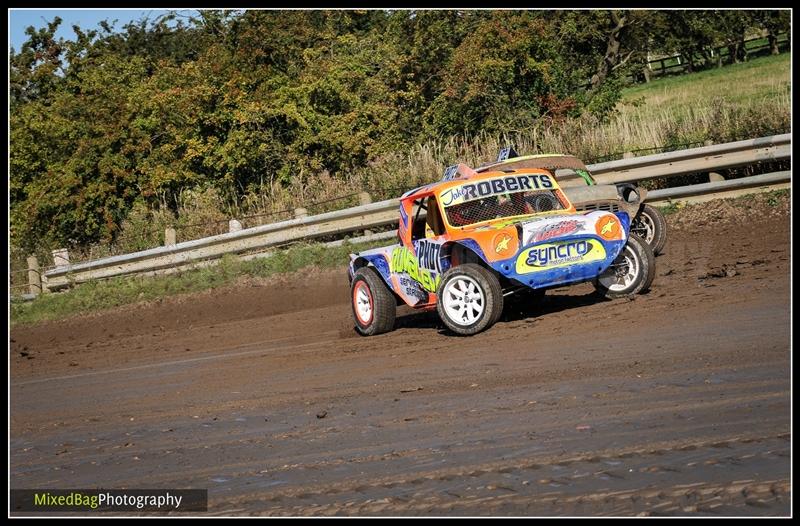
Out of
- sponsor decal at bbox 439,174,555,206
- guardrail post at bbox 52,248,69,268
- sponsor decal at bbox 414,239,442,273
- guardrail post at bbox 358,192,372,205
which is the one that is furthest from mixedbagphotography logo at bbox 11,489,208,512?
guardrail post at bbox 52,248,69,268

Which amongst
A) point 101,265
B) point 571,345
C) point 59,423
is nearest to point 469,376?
point 571,345

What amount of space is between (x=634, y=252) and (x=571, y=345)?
2.30 meters

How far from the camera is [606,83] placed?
75.5 feet

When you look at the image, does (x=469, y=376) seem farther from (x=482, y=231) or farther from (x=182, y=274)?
(x=182, y=274)

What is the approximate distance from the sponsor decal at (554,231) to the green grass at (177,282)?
7.55 m

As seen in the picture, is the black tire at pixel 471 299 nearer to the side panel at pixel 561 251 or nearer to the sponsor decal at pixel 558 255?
the side panel at pixel 561 251

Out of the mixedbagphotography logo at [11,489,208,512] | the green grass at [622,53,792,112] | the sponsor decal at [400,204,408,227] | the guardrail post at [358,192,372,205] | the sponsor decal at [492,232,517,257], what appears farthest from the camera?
the green grass at [622,53,792,112]

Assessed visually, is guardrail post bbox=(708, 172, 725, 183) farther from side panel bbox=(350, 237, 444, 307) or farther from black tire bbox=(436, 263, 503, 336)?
black tire bbox=(436, 263, 503, 336)

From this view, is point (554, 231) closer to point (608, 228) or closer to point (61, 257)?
point (608, 228)

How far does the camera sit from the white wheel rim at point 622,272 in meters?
11.0

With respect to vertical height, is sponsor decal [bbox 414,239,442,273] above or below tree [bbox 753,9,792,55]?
below

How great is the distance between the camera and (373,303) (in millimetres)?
11961

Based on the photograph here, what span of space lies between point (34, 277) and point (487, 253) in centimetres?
1416

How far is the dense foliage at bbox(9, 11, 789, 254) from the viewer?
22.7 meters
